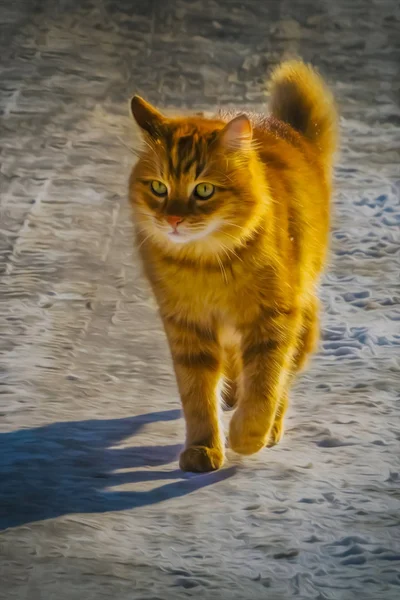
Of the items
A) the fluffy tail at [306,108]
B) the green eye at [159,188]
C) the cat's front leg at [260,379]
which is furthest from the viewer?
the fluffy tail at [306,108]

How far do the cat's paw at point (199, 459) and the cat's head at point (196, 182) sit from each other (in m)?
0.35

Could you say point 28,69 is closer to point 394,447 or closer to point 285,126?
point 285,126

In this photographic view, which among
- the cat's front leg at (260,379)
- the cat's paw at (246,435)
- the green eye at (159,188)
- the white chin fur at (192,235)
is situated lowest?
the cat's paw at (246,435)

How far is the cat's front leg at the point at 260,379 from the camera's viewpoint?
1.94 metres

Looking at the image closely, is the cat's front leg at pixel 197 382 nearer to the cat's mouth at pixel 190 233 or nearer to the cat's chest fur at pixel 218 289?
the cat's chest fur at pixel 218 289

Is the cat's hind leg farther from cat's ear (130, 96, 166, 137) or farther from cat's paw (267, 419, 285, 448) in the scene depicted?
cat's ear (130, 96, 166, 137)

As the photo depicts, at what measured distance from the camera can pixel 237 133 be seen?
1.82 meters

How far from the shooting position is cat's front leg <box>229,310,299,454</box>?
6.36 ft

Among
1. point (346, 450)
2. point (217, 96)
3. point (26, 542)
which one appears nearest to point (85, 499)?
point (26, 542)

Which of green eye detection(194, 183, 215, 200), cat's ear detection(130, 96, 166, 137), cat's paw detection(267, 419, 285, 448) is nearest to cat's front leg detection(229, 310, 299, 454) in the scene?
cat's paw detection(267, 419, 285, 448)

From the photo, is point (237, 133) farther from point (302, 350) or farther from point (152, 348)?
point (152, 348)

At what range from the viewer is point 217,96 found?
3719 millimetres

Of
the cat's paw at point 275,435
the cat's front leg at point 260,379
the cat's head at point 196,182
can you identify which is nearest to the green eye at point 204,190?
the cat's head at point 196,182

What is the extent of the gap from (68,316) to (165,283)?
0.65 m
